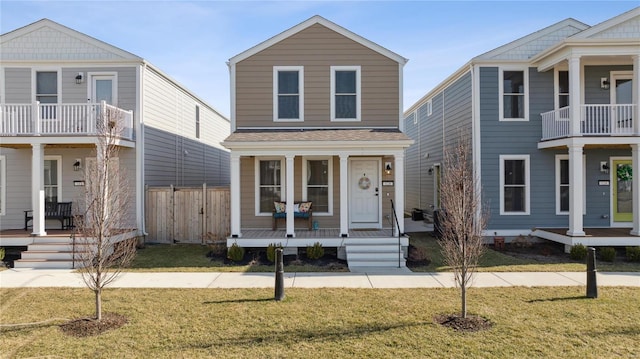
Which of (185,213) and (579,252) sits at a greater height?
(185,213)

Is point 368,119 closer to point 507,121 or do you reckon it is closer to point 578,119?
point 507,121

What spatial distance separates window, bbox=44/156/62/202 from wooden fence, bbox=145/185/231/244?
292 cm

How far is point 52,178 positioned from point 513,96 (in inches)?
623

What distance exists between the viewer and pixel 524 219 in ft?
42.7

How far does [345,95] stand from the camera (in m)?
12.7

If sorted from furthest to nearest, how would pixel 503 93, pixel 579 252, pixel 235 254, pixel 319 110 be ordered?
1. pixel 503 93
2. pixel 319 110
3. pixel 579 252
4. pixel 235 254

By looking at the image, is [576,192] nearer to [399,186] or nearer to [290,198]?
[399,186]

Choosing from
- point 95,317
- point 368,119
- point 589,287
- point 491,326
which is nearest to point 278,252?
point 95,317

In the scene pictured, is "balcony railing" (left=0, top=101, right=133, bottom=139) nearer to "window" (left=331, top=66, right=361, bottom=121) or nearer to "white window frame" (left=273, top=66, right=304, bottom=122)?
"white window frame" (left=273, top=66, right=304, bottom=122)

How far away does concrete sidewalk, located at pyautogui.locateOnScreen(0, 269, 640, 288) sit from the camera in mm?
8156

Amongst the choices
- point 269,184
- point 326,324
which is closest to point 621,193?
point 269,184

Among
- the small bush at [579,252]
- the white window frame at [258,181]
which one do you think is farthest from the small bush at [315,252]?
the small bush at [579,252]

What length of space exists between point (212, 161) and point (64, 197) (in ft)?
28.9

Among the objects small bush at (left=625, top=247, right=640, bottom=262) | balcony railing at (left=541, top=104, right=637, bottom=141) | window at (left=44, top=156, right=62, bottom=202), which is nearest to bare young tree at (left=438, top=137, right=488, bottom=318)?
small bush at (left=625, top=247, right=640, bottom=262)
